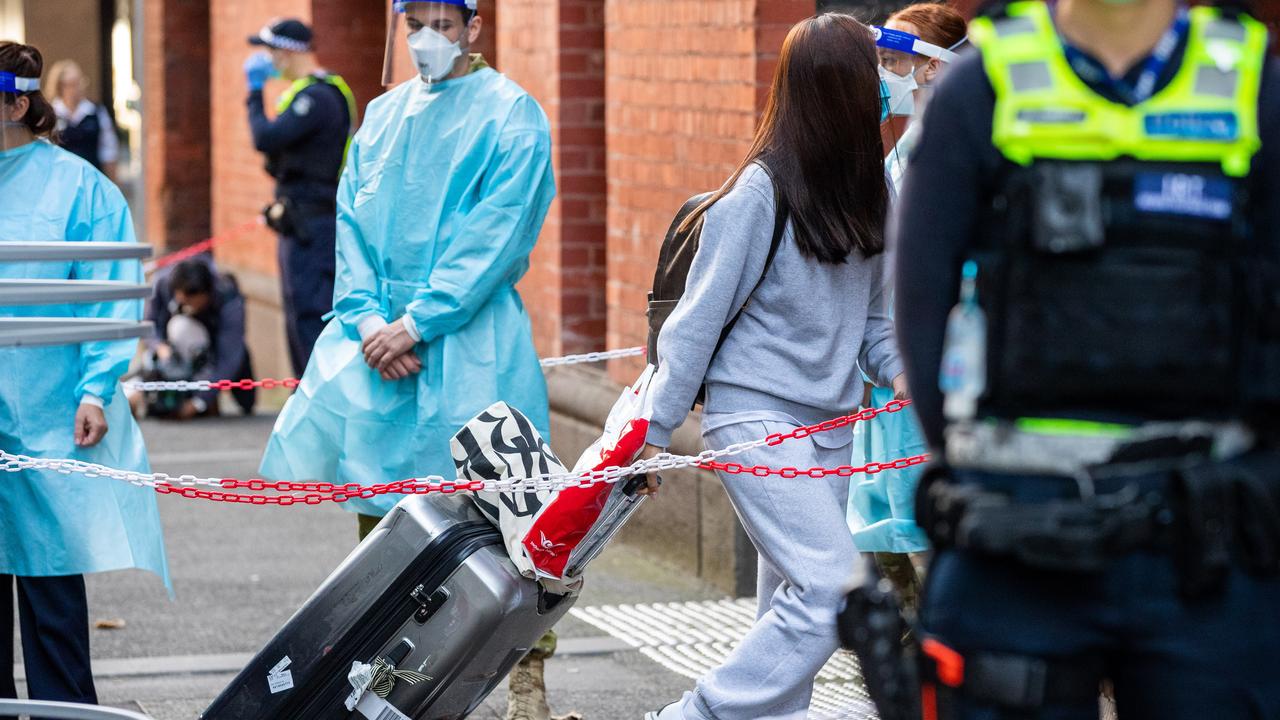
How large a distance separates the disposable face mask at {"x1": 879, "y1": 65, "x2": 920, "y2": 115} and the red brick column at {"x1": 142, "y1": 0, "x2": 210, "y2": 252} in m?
12.8

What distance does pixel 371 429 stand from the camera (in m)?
5.23

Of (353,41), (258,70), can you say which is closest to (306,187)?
(258,70)

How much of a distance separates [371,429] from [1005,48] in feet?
9.94

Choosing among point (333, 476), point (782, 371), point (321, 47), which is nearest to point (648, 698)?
point (333, 476)

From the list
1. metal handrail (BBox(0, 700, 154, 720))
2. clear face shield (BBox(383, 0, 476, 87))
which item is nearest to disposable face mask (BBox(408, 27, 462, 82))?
clear face shield (BBox(383, 0, 476, 87))

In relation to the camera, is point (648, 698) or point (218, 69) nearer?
point (648, 698)

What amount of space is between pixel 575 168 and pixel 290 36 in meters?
2.66

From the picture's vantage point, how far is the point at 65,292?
3930mm

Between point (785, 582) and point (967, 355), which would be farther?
point (785, 582)

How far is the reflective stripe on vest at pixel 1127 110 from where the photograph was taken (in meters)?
2.45

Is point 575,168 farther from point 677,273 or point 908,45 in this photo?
point 677,273

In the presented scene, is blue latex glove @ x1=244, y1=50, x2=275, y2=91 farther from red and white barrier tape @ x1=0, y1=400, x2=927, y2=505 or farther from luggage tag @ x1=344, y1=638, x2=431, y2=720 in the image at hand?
luggage tag @ x1=344, y1=638, x2=431, y2=720

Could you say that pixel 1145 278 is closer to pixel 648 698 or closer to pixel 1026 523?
Answer: pixel 1026 523

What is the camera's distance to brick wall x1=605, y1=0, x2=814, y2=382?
668cm
